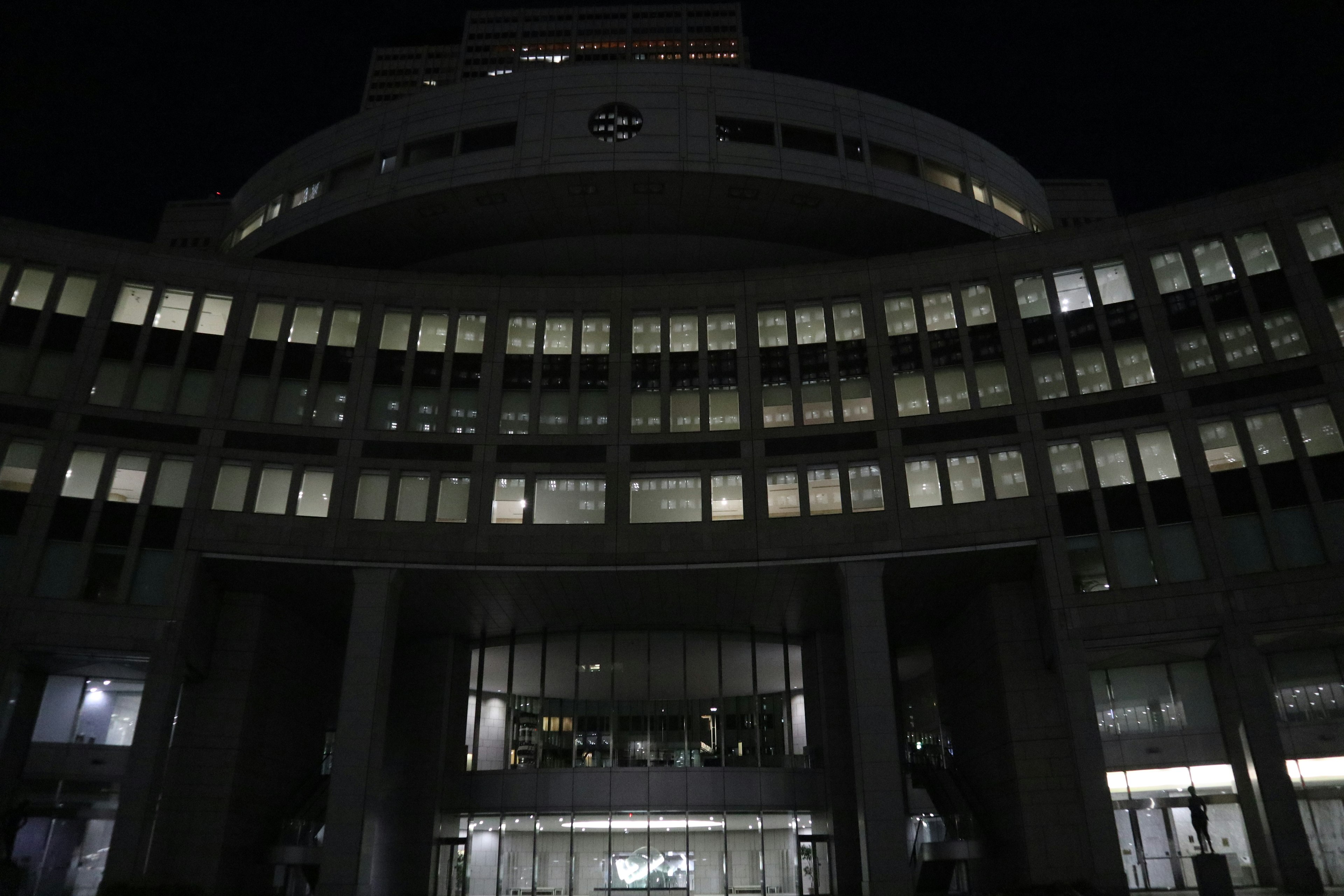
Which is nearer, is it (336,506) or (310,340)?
(336,506)

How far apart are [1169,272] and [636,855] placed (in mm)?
31066

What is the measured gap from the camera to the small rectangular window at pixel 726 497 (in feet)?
120

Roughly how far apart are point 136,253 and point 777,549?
28234mm

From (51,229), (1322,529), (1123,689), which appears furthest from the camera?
(51,229)

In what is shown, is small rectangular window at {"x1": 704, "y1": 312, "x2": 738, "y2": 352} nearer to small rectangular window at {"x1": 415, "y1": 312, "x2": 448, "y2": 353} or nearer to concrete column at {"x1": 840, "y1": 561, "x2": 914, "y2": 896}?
concrete column at {"x1": 840, "y1": 561, "x2": 914, "y2": 896}

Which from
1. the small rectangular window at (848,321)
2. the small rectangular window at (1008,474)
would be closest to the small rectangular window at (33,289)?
the small rectangular window at (848,321)

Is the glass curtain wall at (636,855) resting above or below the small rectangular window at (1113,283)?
below

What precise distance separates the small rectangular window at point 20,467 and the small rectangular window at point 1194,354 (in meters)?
42.2

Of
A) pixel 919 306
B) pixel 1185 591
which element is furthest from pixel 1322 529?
pixel 919 306

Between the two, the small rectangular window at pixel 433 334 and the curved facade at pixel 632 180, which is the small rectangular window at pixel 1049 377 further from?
the small rectangular window at pixel 433 334

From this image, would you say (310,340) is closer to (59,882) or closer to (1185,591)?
(59,882)

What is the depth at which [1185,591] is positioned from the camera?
3244 centimetres

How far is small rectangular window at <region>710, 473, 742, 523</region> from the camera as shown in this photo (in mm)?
36688

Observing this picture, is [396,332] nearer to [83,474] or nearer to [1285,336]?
[83,474]
